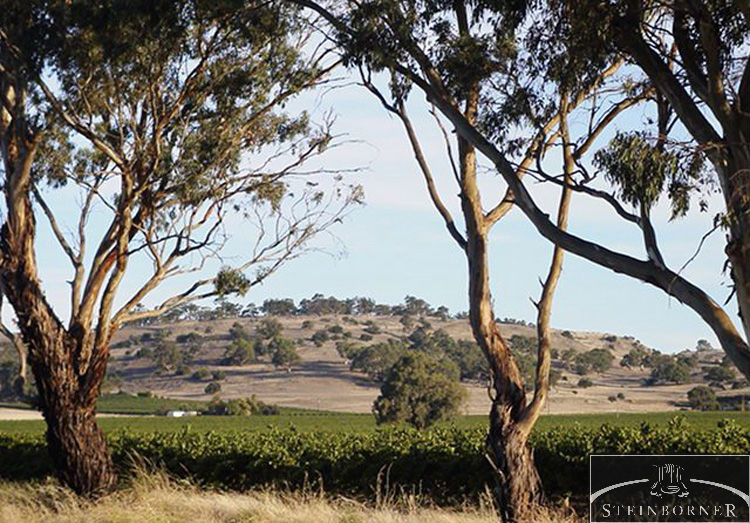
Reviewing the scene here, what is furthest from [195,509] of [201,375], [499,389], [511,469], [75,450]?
[201,375]

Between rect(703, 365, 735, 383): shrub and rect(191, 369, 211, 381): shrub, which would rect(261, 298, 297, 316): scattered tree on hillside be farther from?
rect(703, 365, 735, 383): shrub

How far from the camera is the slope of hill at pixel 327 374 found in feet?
296

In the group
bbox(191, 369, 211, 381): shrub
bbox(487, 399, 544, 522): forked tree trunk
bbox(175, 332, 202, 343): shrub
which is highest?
bbox(175, 332, 202, 343): shrub

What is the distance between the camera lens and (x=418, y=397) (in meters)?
60.3

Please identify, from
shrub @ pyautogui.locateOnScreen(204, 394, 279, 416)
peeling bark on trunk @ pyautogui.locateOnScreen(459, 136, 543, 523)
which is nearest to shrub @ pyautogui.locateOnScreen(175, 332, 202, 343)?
shrub @ pyautogui.locateOnScreen(204, 394, 279, 416)

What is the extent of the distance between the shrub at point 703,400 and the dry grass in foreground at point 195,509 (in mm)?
63163

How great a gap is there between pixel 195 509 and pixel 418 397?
157ft

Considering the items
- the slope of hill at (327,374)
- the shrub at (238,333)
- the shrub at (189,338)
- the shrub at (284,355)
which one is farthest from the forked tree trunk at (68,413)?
the shrub at (189,338)

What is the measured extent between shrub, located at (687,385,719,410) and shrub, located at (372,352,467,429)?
21.7m

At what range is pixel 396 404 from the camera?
60.0 m

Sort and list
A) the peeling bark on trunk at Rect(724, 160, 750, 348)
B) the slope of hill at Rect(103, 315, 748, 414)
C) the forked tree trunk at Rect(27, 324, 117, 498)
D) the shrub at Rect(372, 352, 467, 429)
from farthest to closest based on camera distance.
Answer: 1. the slope of hill at Rect(103, 315, 748, 414)
2. the shrub at Rect(372, 352, 467, 429)
3. the forked tree trunk at Rect(27, 324, 117, 498)
4. the peeling bark on trunk at Rect(724, 160, 750, 348)

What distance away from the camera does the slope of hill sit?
90.1 metres

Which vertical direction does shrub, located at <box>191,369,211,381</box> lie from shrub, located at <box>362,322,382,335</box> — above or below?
below

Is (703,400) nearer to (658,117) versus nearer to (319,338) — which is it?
(319,338)
